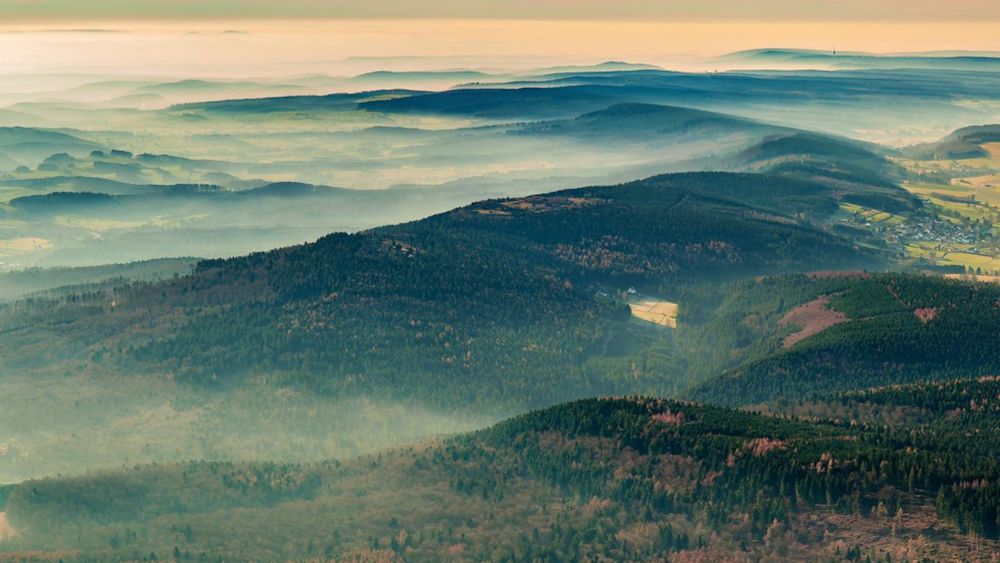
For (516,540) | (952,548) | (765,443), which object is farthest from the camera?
(765,443)

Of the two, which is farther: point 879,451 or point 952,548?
point 879,451

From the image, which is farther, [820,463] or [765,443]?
[765,443]

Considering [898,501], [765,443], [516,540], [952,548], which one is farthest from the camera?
[765,443]

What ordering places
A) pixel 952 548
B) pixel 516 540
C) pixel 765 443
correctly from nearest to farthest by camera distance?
pixel 952 548 → pixel 516 540 → pixel 765 443

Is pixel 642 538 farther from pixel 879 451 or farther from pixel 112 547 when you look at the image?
pixel 112 547

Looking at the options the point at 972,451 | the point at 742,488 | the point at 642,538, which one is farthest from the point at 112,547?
the point at 972,451

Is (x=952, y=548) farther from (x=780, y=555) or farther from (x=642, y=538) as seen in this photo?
(x=642, y=538)

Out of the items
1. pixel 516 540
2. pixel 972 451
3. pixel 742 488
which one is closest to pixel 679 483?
pixel 742 488
